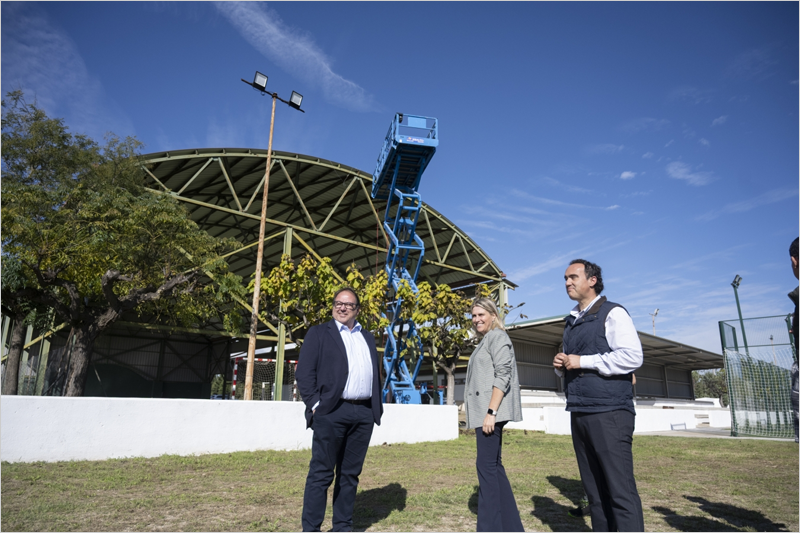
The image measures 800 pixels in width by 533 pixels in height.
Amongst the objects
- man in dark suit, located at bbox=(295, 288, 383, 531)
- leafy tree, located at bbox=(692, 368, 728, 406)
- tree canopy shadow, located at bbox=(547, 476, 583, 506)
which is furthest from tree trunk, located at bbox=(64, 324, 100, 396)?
leafy tree, located at bbox=(692, 368, 728, 406)

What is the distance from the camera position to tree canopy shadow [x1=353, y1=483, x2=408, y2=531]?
12.5 ft

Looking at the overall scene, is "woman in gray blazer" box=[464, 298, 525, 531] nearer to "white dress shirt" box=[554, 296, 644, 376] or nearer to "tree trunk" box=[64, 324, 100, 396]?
"white dress shirt" box=[554, 296, 644, 376]

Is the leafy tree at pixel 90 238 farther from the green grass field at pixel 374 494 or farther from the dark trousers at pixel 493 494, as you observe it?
the dark trousers at pixel 493 494

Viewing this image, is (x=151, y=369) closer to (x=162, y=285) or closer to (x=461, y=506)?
(x=162, y=285)

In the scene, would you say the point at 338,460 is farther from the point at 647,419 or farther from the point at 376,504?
the point at 647,419

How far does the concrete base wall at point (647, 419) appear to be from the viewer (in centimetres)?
1516

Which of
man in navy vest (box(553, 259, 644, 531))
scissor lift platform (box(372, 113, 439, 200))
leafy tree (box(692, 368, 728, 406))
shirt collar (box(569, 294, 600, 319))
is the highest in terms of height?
scissor lift platform (box(372, 113, 439, 200))

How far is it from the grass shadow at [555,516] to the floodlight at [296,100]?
14.3m

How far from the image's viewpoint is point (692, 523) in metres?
3.86

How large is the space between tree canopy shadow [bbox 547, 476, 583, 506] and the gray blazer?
6.37 ft

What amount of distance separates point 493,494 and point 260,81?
14763mm

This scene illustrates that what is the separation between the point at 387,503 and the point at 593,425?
2244 millimetres

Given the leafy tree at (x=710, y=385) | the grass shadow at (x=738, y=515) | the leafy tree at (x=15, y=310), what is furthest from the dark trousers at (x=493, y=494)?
the leafy tree at (x=710, y=385)

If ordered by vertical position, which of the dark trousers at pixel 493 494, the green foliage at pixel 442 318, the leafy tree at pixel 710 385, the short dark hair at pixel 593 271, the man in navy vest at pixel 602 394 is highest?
the green foliage at pixel 442 318
